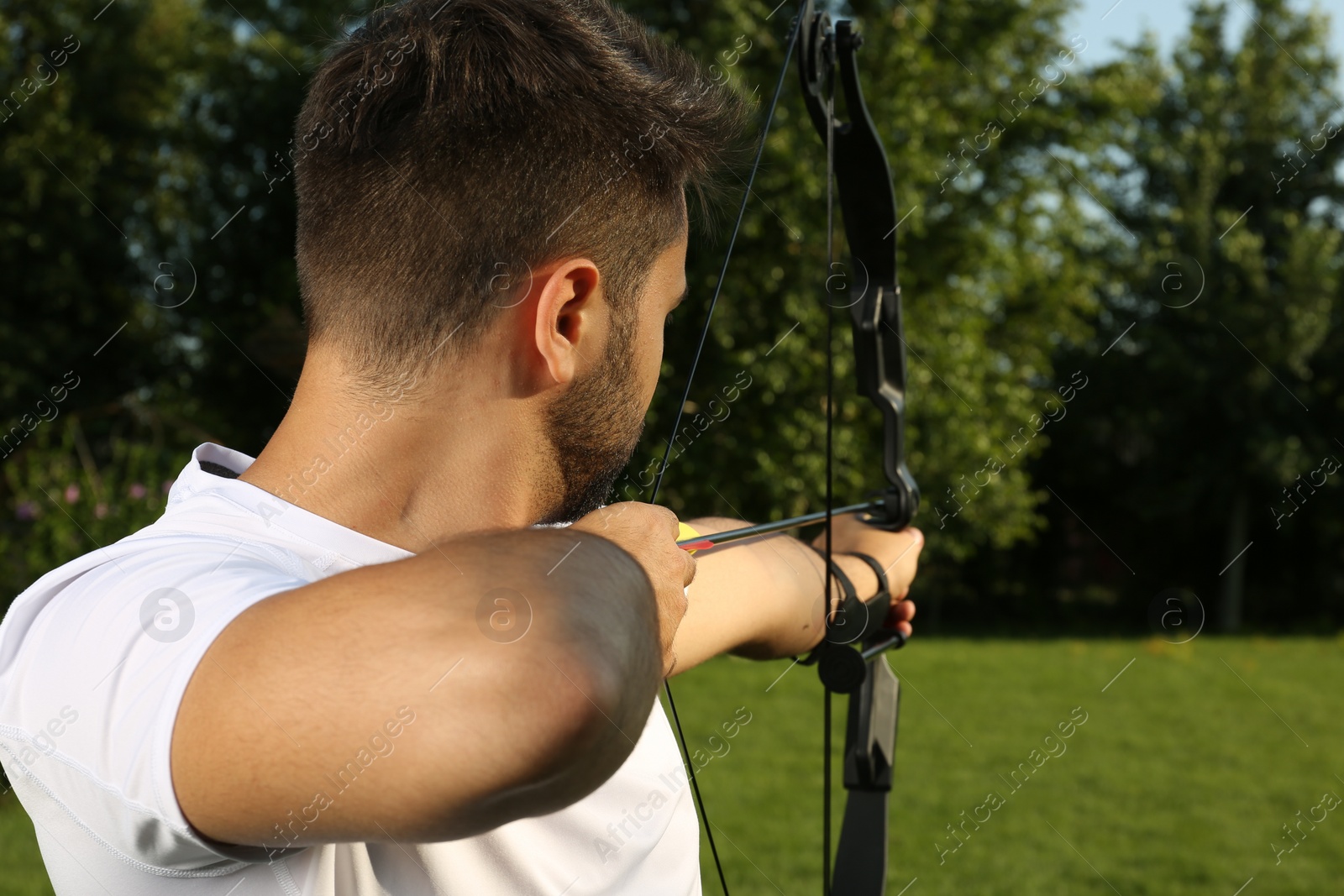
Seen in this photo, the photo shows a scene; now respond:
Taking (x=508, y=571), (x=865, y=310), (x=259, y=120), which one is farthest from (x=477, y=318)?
(x=259, y=120)

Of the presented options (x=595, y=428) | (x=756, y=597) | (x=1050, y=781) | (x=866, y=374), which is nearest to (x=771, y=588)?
(x=756, y=597)

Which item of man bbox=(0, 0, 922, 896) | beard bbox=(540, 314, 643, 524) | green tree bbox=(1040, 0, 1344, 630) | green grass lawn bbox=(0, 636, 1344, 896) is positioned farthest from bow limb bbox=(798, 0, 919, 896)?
green tree bbox=(1040, 0, 1344, 630)

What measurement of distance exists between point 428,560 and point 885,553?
133cm

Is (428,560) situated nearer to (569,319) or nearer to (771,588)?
(569,319)

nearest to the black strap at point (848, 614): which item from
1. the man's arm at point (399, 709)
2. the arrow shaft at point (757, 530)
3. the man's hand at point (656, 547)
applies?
the arrow shaft at point (757, 530)

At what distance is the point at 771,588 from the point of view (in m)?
1.67

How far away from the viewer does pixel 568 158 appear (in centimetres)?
99

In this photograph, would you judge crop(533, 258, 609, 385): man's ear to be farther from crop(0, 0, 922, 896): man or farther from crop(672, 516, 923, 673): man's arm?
crop(672, 516, 923, 673): man's arm

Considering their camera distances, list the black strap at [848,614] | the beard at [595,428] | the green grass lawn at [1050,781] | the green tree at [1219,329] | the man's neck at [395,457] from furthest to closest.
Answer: the green tree at [1219,329] < the green grass lawn at [1050,781] < the black strap at [848,614] < the beard at [595,428] < the man's neck at [395,457]

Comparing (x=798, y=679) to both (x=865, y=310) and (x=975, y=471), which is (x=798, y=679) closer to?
(x=975, y=471)

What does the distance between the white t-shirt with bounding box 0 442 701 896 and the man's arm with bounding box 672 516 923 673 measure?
51 centimetres

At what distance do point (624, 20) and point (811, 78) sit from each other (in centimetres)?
42

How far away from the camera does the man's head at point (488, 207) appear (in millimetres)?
953

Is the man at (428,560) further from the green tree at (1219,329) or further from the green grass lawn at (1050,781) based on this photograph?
the green tree at (1219,329)
